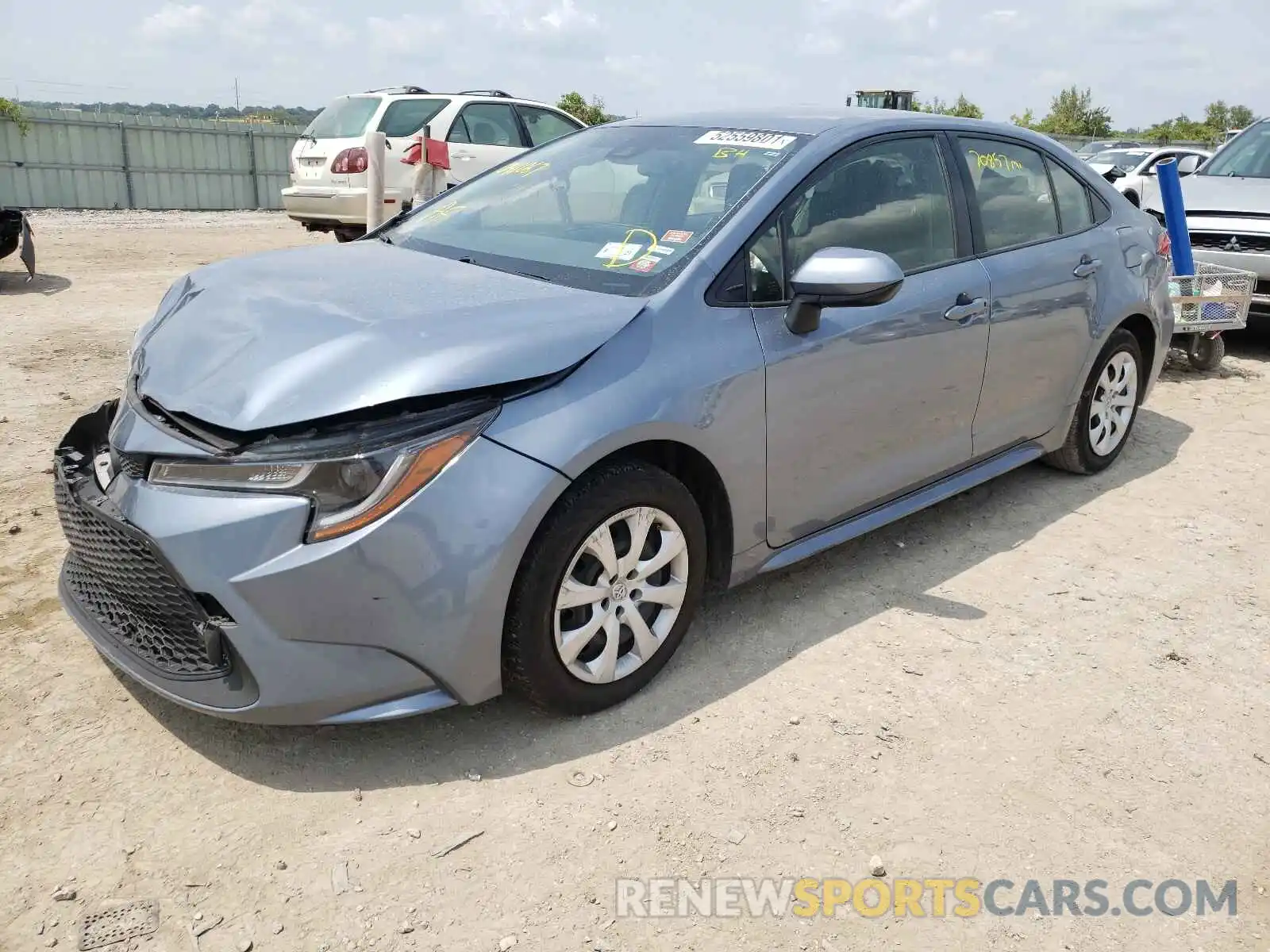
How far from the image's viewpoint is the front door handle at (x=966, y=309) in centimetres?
381

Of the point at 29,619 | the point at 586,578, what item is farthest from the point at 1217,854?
the point at 29,619

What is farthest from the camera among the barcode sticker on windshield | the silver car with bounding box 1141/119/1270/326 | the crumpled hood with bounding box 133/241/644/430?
the silver car with bounding box 1141/119/1270/326

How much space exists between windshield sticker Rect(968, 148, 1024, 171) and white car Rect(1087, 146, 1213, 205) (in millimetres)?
7701

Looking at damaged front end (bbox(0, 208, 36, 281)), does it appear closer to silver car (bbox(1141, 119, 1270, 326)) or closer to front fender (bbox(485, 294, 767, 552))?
front fender (bbox(485, 294, 767, 552))

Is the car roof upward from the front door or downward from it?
upward

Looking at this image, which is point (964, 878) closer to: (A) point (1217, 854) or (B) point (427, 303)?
(A) point (1217, 854)

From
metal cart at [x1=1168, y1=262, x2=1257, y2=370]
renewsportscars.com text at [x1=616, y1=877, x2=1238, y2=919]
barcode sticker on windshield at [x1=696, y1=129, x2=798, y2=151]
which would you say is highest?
barcode sticker on windshield at [x1=696, y1=129, x2=798, y2=151]

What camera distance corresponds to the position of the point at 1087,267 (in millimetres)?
4555

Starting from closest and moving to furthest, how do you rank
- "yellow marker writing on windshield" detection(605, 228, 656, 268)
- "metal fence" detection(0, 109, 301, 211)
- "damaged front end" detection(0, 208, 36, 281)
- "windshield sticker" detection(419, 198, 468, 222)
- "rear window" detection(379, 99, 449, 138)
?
"yellow marker writing on windshield" detection(605, 228, 656, 268) → "windshield sticker" detection(419, 198, 468, 222) → "damaged front end" detection(0, 208, 36, 281) → "rear window" detection(379, 99, 449, 138) → "metal fence" detection(0, 109, 301, 211)

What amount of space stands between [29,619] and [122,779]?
1016mm

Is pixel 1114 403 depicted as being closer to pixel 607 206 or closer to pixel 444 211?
pixel 607 206

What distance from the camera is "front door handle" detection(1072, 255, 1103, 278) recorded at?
450 centimetres

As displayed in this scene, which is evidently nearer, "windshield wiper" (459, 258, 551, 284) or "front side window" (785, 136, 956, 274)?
"windshield wiper" (459, 258, 551, 284)

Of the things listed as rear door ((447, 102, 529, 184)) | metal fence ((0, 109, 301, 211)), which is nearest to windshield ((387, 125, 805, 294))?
rear door ((447, 102, 529, 184))
